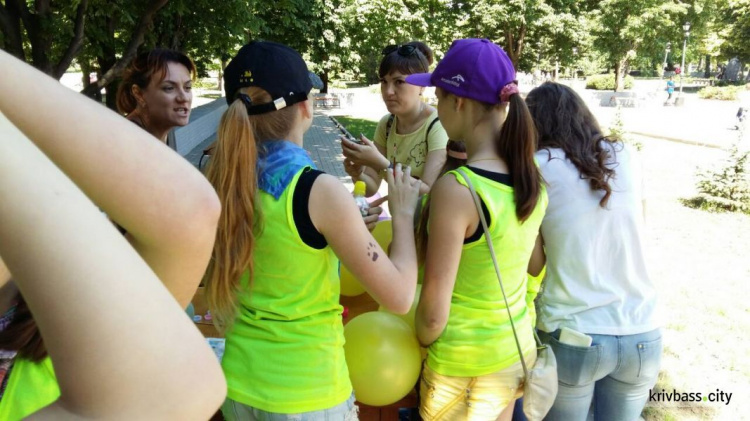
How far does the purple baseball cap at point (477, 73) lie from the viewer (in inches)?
78.2

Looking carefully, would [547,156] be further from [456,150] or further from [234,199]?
[234,199]

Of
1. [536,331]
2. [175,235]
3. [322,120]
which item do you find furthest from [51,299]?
[322,120]

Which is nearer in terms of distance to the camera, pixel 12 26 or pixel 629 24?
pixel 12 26

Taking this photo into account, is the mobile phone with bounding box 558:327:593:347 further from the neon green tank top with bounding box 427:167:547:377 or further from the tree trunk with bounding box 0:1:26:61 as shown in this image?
the tree trunk with bounding box 0:1:26:61

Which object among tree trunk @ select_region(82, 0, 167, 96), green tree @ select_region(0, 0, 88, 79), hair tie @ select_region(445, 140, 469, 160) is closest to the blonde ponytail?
hair tie @ select_region(445, 140, 469, 160)

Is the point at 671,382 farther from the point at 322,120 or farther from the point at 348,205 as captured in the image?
the point at 322,120

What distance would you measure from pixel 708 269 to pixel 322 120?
67.1 ft

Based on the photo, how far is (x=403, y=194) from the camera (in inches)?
72.4

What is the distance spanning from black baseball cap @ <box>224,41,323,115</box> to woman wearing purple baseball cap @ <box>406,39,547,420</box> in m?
0.58

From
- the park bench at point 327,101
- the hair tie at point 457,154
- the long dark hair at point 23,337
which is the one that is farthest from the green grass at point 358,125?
the long dark hair at point 23,337

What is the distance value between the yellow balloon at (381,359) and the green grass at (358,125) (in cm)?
1621

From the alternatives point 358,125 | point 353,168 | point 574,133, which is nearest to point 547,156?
point 574,133

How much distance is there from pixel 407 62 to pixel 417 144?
1.63ft

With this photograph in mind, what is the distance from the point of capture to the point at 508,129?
76.8 inches
